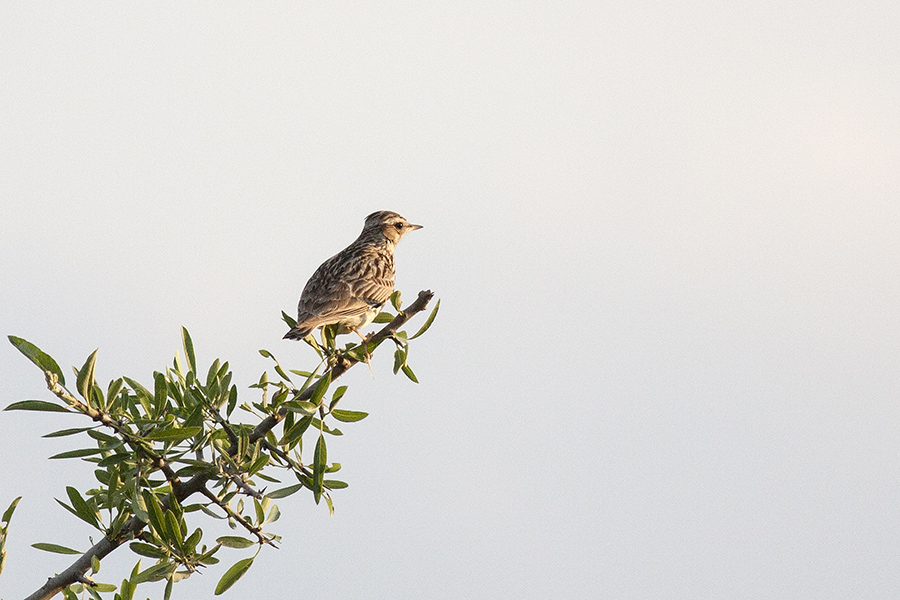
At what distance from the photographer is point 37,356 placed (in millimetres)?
4066

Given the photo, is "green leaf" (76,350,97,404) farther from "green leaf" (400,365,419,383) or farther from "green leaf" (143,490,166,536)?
"green leaf" (400,365,419,383)

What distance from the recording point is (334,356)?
235 inches

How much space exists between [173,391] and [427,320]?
138 cm

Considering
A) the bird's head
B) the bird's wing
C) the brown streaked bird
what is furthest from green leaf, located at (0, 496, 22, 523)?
the bird's head

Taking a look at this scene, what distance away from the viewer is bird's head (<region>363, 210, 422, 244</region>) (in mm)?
12938

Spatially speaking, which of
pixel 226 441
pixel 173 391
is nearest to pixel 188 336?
pixel 173 391

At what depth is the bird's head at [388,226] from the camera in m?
12.9

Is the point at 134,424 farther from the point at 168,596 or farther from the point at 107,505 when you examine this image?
the point at 168,596

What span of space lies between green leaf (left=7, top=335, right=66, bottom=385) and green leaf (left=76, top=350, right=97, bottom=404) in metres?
0.09

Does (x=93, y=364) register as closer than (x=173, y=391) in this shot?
Yes

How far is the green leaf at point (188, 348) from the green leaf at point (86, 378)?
886mm

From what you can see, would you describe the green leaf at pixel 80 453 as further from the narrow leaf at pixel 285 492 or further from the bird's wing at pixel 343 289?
the bird's wing at pixel 343 289

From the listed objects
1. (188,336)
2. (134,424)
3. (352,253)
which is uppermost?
(352,253)

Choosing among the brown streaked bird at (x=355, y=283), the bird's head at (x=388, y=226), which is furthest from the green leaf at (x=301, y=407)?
the bird's head at (x=388, y=226)
